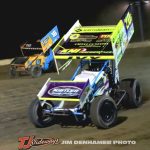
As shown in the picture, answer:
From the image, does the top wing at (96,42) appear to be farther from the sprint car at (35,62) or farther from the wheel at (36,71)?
the wheel at (36,71)

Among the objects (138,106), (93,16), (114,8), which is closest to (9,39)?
(93,16)

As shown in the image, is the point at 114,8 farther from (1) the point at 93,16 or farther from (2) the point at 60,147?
(2) the point at 60,147

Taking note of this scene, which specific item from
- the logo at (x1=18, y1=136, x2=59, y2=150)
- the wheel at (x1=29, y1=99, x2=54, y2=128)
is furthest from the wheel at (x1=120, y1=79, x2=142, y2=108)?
the logo at (x1=18, y1=136, x2=59, y2=150)

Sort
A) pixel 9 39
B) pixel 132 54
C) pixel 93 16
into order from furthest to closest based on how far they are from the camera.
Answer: pixel 93 16 → pixel 9 39 → pixel 132 54

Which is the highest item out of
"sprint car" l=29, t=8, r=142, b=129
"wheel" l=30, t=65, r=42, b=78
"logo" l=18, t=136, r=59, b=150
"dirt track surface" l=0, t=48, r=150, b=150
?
"sprint car" l=29, t=8, r=142, b=129

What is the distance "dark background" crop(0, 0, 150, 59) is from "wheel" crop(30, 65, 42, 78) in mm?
4720

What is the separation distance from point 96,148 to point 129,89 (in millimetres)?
2794

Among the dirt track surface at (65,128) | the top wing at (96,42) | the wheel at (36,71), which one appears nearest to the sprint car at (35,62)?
the wheel at (36,71)

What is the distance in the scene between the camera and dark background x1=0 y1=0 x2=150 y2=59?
68.5ft

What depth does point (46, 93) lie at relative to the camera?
842 cm

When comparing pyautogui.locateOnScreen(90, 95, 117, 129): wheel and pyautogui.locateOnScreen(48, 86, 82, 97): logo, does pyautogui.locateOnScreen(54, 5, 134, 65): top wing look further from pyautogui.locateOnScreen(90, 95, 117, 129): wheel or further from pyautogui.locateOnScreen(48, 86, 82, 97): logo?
pyautogui.locateOnScreen(90, 95, 117, 129): wheel

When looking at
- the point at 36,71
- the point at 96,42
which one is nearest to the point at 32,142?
the point at 96,42

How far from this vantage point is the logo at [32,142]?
23.9ft

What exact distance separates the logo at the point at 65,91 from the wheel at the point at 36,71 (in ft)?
24.6
